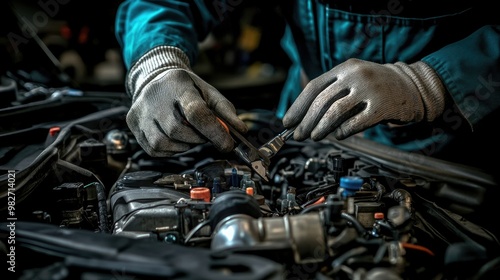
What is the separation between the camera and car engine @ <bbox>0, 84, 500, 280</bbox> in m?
0.78

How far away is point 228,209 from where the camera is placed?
0.92m

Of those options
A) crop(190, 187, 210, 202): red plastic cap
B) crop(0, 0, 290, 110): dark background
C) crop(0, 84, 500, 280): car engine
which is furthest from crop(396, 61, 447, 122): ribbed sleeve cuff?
crop(0, 0, 290, 110): dark background

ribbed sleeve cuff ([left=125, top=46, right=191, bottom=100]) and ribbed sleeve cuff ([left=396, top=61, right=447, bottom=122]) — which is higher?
ribbed sleeve cuff ([left=125, top=46, right=191, bottom=100])

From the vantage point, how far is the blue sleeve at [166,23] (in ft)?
5.86

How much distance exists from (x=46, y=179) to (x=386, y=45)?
51.7 inches

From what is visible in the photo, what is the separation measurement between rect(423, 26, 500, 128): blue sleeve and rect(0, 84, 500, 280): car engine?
0.22 meters

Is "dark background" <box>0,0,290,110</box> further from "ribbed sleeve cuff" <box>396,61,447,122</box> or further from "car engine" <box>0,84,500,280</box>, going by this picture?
"ribbed sleeve cuff" <box>396,61,447,122</box>

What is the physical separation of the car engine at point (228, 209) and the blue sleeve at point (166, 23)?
306mm

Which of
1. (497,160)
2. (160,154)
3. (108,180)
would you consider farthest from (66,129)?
(497,160)

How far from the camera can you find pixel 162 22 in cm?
190

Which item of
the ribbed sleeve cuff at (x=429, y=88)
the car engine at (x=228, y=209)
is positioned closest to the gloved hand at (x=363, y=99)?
the ribbed sleeve cuff at (x=429, y=88)

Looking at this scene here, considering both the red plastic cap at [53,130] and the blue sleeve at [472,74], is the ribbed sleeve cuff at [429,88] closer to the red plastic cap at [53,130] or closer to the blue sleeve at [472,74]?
the blue sleeve at [472,74]

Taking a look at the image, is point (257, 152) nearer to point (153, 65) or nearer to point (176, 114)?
point (176, 114)

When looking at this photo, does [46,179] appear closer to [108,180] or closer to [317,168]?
[108,180]
